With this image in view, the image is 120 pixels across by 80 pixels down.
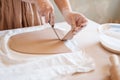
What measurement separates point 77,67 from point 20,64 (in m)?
0.18

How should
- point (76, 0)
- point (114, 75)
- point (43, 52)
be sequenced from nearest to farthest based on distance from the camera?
1. point (114, 75)
2. point (43, 52)
3. point (76, 0)

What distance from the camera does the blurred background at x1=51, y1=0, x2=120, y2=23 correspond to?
1577 millimetres

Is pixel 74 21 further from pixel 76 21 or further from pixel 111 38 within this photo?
pixel 111 38

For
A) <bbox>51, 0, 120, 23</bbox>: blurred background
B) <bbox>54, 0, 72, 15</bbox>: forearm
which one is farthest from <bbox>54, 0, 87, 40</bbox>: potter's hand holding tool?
<bbox>51, 0, 120, 23</bbox>: blurred background

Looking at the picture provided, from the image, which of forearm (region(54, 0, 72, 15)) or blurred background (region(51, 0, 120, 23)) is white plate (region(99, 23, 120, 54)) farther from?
blurred background (region(51, 0, 120, 23))

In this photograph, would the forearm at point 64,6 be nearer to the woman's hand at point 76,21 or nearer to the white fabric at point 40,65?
the woman's hand at point 76,21

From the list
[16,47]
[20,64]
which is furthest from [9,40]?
[20,64]

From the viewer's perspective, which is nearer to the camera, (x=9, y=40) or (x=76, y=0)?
(x=9, y=40)

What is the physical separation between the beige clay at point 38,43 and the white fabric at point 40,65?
0.03 meters

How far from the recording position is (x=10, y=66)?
0.51 m

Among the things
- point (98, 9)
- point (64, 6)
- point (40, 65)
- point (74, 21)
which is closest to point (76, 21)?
point (74, 21)

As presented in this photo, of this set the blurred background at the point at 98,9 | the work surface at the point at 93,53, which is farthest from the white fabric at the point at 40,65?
the blurred background at the point at 98,9

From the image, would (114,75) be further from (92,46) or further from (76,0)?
(76,0)

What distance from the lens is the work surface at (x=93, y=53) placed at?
19.7 inches
